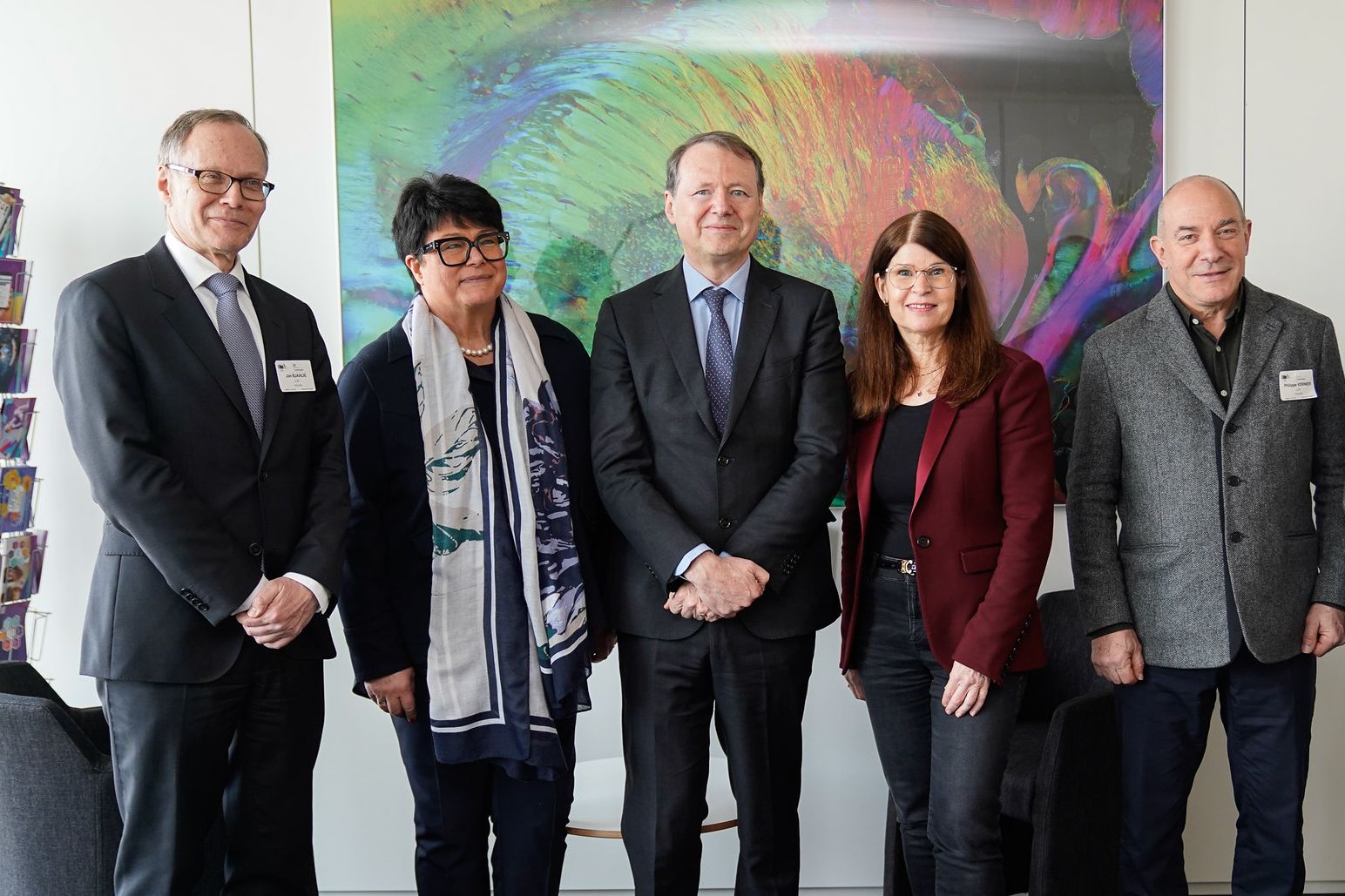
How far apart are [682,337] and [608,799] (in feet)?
4.76

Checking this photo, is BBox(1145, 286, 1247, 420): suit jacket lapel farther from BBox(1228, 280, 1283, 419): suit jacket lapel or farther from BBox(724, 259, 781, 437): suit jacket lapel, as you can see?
BBox(724, 259, 781, 437): suit jacket lapel

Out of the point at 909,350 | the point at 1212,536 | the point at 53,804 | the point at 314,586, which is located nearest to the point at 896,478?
the point at 909,350

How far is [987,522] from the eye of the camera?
7.25ft

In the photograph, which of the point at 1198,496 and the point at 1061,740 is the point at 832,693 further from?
the point at 1198,496

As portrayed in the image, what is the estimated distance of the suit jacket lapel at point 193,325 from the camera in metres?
2.14

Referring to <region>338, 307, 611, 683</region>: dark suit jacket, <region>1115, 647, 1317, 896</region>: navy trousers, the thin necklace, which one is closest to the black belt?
the thin necklace

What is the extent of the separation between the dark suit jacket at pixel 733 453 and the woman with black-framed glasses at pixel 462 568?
190 millimetres

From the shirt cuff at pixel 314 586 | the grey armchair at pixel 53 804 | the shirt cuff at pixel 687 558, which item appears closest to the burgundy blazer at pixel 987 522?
the shirt cuff at pixel 687 558

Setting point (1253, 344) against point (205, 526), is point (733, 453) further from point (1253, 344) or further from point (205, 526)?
point (1253, 344)

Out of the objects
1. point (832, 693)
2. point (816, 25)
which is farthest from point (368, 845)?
point (816, 25)

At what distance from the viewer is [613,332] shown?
2.40 meters

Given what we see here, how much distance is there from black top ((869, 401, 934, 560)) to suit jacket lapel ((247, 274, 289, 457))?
1313 mm

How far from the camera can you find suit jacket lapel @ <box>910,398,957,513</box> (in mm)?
2191

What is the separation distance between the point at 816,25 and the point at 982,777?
241 cm
